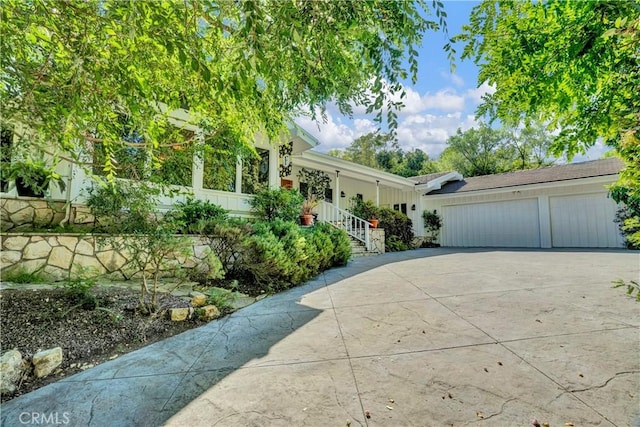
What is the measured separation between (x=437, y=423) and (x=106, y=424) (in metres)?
2.07

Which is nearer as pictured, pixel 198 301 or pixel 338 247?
pixel 198 301

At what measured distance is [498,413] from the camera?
178 cm

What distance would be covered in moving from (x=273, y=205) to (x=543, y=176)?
1212 centimetres

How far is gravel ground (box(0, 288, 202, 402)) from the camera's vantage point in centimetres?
270

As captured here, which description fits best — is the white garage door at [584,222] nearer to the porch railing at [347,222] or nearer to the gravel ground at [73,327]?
the porch railing at [347,222]

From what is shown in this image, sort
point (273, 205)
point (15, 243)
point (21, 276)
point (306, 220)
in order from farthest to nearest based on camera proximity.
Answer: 1. point (306, 220)
2. point (273, 205)
3. point (15, 243)
4. point (21, 276)

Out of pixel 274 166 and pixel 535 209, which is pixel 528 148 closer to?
pixel 535 209

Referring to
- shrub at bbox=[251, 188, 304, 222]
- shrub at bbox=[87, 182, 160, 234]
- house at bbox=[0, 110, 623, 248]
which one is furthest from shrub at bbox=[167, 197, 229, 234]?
shrub at bbox=[87, 182, 160, 234]

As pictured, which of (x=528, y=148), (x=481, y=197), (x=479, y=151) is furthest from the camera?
(x=479, y=151)

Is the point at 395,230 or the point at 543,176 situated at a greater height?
the point at 543,176

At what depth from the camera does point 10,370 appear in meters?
2.29

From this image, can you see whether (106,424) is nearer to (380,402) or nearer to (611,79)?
(380,402)

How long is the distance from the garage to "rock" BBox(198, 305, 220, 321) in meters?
13.5

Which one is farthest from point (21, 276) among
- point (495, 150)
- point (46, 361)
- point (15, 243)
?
point (495, 150)
